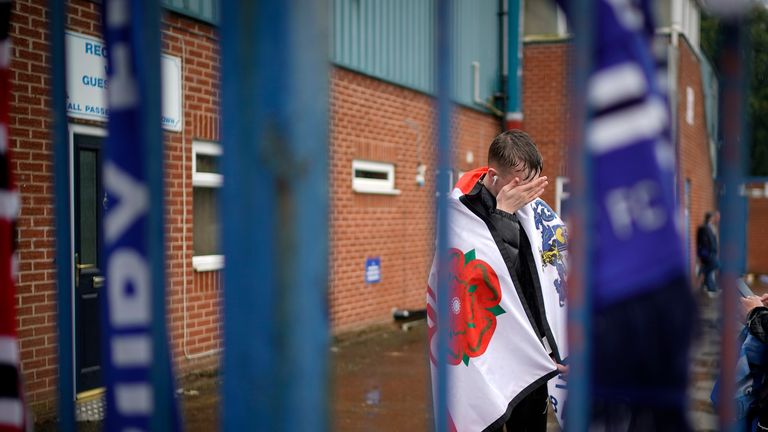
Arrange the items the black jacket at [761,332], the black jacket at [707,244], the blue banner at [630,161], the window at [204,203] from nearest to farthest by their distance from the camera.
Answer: the blue banner at [630,161] → the black jacket at [761,332] → the window at [204,203] → the black jacket at [707,244]

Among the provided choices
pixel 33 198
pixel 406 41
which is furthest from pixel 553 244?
pixel 406 41

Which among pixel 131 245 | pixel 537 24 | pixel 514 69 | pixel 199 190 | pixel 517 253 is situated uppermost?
pixel 537 24

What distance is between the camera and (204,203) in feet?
25.7

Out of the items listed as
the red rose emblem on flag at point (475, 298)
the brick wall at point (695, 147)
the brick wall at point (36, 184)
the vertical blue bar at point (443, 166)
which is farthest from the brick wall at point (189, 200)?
the brick wall at point (695, 147)

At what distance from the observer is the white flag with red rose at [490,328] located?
3141 mm

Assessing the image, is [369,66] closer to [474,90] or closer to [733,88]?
[474,90]

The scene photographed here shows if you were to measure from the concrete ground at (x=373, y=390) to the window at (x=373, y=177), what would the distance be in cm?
191

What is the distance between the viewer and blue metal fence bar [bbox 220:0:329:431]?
4.05ft

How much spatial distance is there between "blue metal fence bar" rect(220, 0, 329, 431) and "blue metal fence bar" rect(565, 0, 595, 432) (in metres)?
0.38

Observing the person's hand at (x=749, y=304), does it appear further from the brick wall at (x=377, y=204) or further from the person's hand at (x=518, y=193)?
the brick wall at (x=377, y=204)

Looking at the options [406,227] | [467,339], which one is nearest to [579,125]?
[467,339]

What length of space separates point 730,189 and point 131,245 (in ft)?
3.36

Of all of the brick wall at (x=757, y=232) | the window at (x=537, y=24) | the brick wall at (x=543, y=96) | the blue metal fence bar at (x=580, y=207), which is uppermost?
the window at (x=537, y=24)

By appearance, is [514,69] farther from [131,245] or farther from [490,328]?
[131,245]
